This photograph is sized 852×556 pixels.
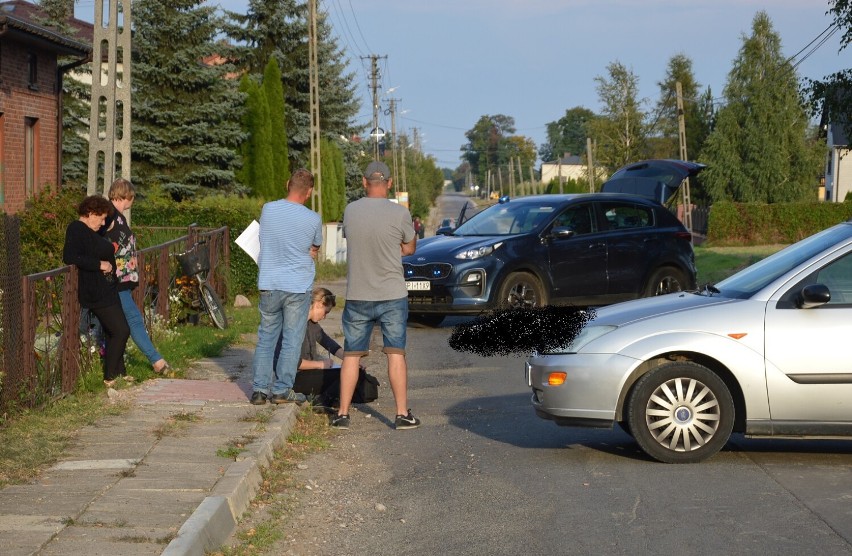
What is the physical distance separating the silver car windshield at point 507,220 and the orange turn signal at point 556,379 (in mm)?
8580

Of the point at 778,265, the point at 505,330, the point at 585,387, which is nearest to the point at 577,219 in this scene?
the point at 505,330

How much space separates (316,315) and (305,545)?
4.23 metres

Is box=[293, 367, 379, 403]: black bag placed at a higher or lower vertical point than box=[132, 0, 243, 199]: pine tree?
lower

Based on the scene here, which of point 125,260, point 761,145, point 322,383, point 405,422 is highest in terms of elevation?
point 761,145

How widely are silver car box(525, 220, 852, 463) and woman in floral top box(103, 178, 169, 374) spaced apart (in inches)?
162

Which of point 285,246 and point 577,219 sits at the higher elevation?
point 577,219

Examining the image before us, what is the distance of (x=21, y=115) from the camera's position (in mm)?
23953

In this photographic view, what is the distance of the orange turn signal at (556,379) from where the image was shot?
7.69 meters

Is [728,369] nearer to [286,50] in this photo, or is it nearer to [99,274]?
[99,274]

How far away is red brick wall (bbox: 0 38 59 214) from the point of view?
23.1m

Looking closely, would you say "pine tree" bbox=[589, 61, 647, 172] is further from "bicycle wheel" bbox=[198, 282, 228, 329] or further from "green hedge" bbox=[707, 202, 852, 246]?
"bicycle wheel" bbox=[198, 282, 228, 329]

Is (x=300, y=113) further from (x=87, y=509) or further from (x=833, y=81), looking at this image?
(x=87, y=509)

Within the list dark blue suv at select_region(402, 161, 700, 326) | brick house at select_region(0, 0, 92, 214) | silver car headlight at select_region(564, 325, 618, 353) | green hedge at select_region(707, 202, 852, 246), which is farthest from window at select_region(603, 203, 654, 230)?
green hedge at select_region(707, 202, 852, 246)

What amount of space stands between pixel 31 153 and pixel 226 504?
68.4 ft
